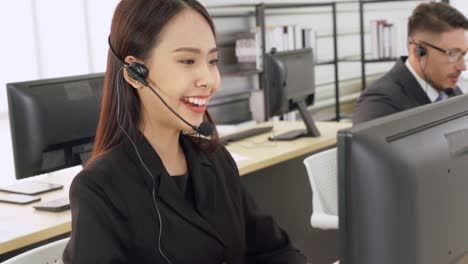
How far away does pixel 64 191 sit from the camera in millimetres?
2541

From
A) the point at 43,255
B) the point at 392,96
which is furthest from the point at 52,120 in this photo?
the point at 392,96

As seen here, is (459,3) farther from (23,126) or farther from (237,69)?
(23,126)

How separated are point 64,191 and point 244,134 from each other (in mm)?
1231

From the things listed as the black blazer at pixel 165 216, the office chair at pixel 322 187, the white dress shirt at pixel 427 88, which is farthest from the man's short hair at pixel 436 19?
the black blazer at pixel 165 216

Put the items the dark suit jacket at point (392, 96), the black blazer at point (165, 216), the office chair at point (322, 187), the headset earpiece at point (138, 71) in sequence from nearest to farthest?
the black blazer at point (165, 216) < the headset earpiece at point (138, 71) < the office chair at point (322, 187) < the dark suit jacket at point (392, 96)

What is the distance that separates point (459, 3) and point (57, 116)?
408 cm

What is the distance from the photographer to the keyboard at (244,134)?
3.41 meters

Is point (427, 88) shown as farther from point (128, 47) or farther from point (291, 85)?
point (128, 47)

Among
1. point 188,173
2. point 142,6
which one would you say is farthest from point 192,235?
point 142,6

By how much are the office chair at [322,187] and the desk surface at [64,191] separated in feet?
1.64

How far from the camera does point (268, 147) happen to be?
10.7ft

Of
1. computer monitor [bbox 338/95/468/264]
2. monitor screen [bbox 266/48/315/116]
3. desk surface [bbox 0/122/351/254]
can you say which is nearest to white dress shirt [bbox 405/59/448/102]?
desk surface [bbox 0/122/351/254]

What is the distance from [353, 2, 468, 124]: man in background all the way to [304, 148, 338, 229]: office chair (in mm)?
220

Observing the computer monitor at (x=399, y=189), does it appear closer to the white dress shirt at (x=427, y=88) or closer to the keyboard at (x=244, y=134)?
the white dress shirt at (x=427, y=88)
